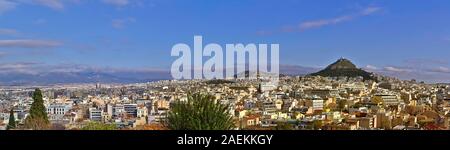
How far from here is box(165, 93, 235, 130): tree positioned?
2740 millimetres

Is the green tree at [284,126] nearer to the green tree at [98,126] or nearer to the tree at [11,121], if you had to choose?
the green tree at [98,126]

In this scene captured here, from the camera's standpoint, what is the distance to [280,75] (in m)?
2.91

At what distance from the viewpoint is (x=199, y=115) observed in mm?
3107

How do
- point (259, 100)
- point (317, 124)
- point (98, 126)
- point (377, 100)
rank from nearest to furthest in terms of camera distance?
point (98, 126) < point (317, 124) < point (259, 100) < point (377, 100)

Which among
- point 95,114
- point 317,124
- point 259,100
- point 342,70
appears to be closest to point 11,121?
point 95,114

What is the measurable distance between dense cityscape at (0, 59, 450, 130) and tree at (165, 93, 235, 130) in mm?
45

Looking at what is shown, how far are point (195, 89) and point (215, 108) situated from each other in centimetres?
20

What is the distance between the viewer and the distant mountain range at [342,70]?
9.92 ft

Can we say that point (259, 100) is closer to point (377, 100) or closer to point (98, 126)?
point (377, 100)

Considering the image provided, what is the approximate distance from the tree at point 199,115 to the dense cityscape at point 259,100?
45 millimetres

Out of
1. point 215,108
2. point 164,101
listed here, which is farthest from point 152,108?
point 215,108

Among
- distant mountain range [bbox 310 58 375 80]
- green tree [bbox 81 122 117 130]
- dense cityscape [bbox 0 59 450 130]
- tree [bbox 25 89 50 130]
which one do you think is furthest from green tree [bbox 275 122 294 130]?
tree [bbox 25 89 50 130]

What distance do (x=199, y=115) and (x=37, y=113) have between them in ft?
3.06

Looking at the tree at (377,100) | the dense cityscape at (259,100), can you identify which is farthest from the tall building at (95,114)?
the tree at (377,100)
